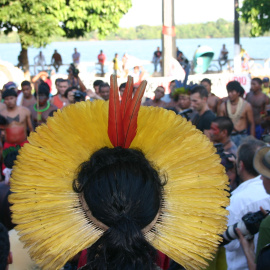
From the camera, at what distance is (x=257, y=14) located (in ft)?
74.8

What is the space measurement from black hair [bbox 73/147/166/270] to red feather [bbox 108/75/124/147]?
47 millimetres

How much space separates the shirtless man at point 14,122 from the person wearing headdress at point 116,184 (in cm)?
587

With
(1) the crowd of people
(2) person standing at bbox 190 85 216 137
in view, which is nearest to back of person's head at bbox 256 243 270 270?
(1) the crowd of people

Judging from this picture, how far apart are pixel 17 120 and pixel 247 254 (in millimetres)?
5411

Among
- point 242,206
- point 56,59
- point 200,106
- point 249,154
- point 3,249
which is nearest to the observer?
point 3,249

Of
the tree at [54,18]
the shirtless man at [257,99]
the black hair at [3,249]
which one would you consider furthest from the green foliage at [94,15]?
the black hair at [3,249]

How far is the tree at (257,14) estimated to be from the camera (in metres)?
22.3

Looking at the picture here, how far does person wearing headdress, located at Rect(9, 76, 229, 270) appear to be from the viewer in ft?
4.94

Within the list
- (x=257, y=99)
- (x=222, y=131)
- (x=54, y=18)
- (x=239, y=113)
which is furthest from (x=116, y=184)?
(x=54, y=18)

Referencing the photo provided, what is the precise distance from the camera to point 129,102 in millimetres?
1593

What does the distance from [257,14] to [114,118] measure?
2293 centimetres

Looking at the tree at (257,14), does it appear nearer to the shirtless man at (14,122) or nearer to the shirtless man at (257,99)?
the shirtless man at (257,99)

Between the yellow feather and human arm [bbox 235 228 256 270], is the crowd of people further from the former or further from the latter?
the yellow feather

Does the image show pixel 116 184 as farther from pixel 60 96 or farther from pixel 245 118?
pixel 60 96
